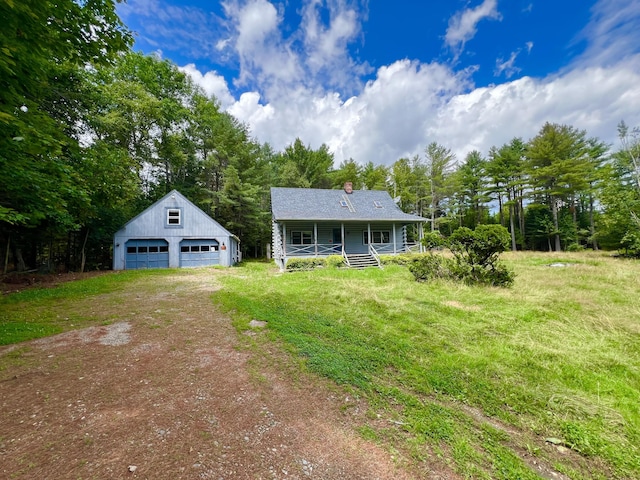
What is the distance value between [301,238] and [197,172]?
1570cm

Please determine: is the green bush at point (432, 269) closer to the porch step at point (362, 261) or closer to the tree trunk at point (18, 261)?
the porch step at point (362, 261)

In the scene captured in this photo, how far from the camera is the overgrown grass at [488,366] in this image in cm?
236

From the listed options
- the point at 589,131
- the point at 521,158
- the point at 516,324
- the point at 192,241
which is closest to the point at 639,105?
the point at 589,131

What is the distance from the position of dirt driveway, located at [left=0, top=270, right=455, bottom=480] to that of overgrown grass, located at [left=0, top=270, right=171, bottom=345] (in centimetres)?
86

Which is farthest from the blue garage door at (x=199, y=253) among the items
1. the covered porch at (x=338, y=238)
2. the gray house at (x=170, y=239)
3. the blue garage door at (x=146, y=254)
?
the covered porch at (x=338, y=238)

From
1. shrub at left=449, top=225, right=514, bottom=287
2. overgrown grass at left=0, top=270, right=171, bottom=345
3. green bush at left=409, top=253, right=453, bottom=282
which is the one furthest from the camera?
green bush at left=409, top=253, right=453, bottom=282

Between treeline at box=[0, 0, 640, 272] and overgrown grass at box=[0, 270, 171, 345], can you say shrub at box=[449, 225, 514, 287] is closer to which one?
treeline at box=[0, 0, 640, 272]

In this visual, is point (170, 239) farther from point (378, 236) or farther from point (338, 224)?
point (378, 236)

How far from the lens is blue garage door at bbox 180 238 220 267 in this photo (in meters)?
18.0

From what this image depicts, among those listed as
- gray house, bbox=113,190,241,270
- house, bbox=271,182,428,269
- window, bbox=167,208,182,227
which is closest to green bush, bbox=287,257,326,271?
house, bbox=271,182,428,269

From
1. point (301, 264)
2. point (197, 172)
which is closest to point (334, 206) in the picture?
point (301, 264)

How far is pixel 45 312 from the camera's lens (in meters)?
6.49

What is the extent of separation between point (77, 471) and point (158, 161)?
2710cm

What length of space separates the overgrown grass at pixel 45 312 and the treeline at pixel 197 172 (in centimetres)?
240
